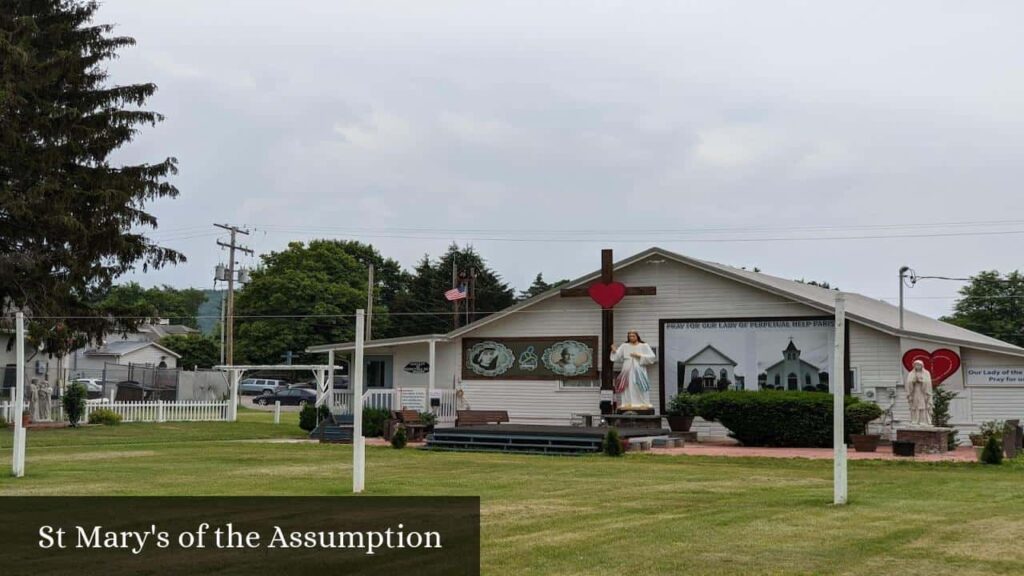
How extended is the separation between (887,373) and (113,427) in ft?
74.4

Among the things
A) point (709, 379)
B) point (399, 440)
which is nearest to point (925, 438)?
point (709, 379)

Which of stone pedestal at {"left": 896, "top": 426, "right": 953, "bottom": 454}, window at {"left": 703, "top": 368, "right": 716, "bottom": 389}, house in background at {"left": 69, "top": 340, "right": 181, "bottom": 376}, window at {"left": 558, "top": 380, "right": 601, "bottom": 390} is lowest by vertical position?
stone pedestal at {"left": 896, "top": 426, "right": 953, "bottom": 454}

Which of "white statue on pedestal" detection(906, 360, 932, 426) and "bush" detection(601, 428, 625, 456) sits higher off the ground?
"white statue on pedestal" detection(906, 360, 932, 426)

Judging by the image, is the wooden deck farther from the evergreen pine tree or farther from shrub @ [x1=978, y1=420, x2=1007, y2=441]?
the evergreen pine tree

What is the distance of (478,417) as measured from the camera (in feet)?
96.9

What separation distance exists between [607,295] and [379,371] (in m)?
8.32

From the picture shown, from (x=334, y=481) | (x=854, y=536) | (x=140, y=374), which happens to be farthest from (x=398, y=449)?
(x=140, y=374)

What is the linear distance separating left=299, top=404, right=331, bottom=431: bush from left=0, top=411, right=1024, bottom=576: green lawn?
252 inches

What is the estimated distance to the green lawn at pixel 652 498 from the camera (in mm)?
9289

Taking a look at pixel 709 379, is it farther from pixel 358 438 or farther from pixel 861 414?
pixel 358 438

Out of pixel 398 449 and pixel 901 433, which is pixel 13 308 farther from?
pixel 901 433

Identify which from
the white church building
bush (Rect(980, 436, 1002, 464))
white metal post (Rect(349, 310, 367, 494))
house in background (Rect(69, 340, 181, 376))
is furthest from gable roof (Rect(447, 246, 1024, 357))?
house in background (Rect(69, 340, 181, 376))

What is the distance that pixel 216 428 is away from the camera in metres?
34.8

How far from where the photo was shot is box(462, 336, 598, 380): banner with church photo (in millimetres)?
30719
